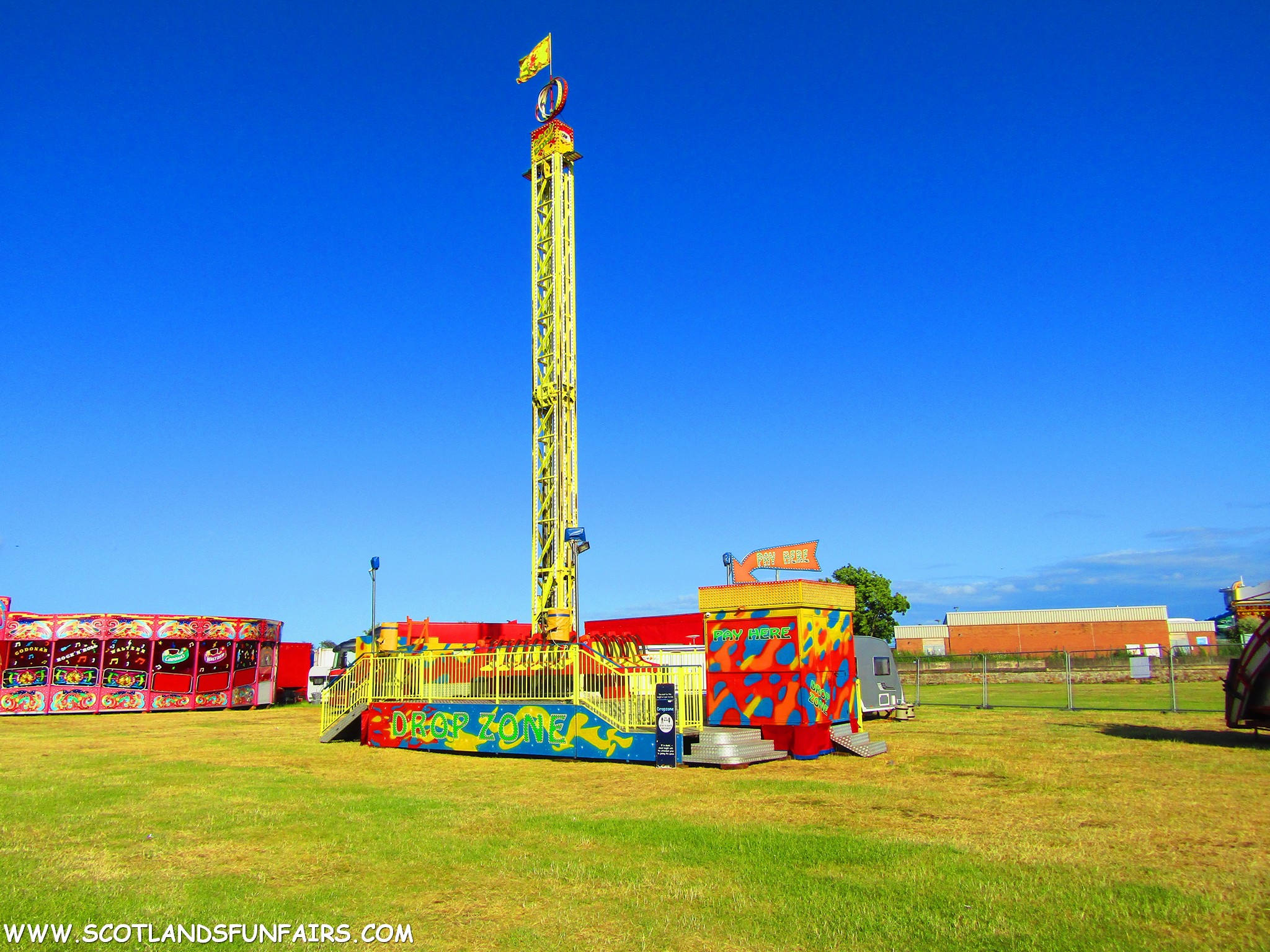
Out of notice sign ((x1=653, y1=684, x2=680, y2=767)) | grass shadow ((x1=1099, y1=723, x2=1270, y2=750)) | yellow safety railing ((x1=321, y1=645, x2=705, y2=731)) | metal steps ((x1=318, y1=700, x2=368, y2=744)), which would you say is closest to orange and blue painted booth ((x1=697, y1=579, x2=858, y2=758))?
yellow safety railing ((x1=321, y1=645, x2=705, y2=731))

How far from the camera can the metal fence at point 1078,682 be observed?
31250 mm

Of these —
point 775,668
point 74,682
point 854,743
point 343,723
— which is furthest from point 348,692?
point 74,682

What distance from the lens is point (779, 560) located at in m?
22.1

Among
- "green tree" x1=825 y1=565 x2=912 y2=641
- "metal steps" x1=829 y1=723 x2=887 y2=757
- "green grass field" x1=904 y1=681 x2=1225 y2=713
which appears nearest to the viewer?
"metal steps" x1=829 y1=723 x2=887 y2=757

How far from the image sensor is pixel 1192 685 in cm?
4228

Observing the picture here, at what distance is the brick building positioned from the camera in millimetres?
82000

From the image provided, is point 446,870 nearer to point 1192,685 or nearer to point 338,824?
point 338,824

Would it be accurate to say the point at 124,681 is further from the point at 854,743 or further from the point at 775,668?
the point at 854,743

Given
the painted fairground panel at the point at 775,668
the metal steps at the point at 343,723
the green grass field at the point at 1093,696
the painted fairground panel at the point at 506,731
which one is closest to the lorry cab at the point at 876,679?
the green grass field at the point at 1093,696

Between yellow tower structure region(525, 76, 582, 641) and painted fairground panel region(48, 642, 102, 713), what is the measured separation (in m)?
19.2

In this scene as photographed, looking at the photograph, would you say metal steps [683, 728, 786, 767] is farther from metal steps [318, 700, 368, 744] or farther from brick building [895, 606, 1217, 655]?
brick building [895, 606, 1217, 655]

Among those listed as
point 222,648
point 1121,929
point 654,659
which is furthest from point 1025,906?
point 222,648

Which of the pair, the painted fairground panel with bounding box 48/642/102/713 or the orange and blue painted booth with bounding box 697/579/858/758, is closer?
the orange and blue painted booth with bounding box 697/579/858/758

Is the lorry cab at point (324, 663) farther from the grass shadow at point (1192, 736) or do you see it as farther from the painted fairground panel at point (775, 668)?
the grass shadow at point (1192, 736)
